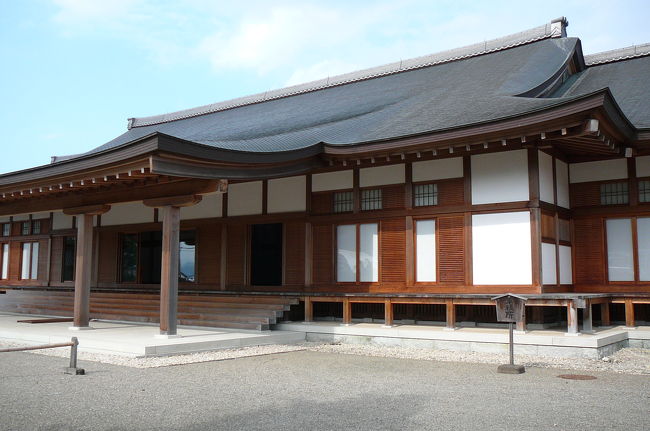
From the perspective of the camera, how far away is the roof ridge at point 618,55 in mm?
14131

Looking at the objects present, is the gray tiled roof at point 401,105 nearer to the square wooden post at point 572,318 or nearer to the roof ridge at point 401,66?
the roof ridge at point 401,66

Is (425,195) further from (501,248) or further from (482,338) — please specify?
(482,338)

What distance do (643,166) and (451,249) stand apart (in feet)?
12.5

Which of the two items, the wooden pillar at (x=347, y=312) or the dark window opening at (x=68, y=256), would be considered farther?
the dark window opening at (x=68, y=256)

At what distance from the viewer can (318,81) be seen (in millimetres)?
19266

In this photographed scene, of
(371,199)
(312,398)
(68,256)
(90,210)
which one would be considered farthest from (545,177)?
(68,256)

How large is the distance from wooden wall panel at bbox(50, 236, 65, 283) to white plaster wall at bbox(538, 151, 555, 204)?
46.6 feet

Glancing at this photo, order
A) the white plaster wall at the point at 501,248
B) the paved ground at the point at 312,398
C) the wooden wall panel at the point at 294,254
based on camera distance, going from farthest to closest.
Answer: the wooden wall panel at the point at 294,254 < the white plaster wall at the point at 501,248 < the paved ground at the point at 312,398

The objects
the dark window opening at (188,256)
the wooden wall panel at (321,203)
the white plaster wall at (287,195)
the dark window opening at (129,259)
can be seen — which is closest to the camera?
the wooden wall panel at (321,203)

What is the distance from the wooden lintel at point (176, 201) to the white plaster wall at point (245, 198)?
10.8ft

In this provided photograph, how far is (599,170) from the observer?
11.4 meters

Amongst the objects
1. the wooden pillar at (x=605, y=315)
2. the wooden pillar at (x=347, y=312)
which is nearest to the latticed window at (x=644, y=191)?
the wooden pillar at (x=605, y=315)

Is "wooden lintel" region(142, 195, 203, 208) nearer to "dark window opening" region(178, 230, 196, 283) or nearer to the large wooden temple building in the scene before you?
the large wooden temple building

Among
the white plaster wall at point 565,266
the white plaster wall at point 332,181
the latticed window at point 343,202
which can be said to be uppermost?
the white plaster wall at point 332,181
